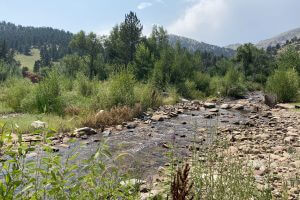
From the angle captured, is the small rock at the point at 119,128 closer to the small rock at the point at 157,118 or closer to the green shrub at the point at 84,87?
the small rock at the point at 157,118

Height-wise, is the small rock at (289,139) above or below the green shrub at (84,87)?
below

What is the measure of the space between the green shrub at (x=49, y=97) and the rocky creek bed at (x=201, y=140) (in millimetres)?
4112

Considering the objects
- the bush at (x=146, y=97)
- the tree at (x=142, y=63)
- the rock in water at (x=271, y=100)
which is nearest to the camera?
the bush at (x=146, y=97)

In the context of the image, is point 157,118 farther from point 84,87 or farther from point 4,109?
point 4,109

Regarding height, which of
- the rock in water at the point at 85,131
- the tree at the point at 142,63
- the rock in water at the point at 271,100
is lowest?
the rock in water at the point at 85,131

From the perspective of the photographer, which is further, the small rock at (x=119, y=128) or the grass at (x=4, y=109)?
the grass at (x=4, y=109)

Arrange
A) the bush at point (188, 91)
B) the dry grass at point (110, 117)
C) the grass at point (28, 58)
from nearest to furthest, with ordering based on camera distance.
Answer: the dry grass at point (110, 117)
the bush at point (188, 91)
the grass at point (28, 58)

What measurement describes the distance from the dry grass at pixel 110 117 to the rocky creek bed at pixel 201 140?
0.50 meters

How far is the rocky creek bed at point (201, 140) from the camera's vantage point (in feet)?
20.9

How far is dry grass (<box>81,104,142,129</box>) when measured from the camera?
40.5 ft

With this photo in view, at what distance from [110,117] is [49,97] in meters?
3.99

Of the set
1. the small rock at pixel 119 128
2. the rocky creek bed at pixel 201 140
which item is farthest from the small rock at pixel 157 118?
the small rock at pixel 119 128

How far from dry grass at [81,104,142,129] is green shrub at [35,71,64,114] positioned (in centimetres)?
266

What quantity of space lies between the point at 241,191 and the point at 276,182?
9.99 ft
